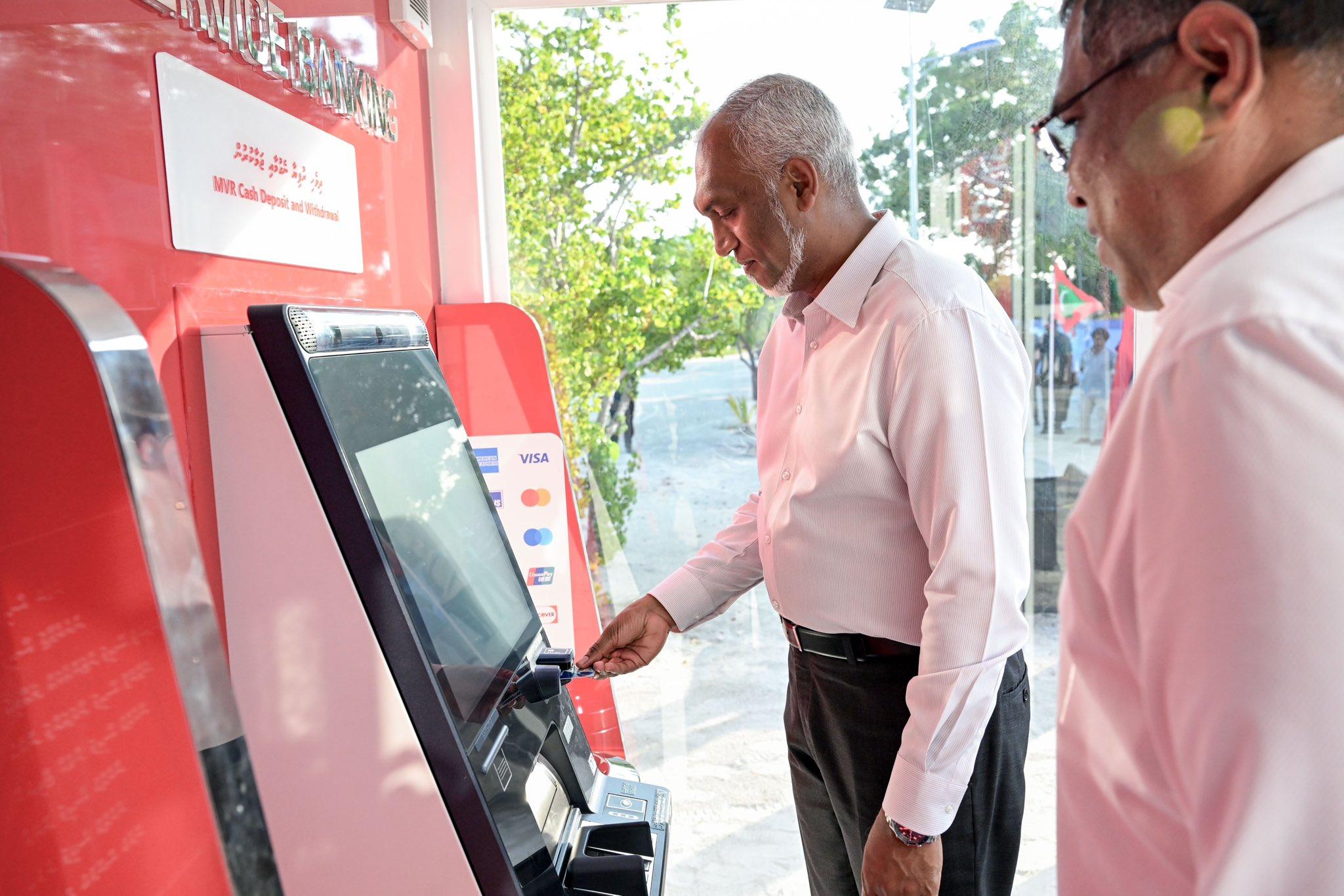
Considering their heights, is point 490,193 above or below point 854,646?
above

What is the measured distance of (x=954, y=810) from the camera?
1.38 meters

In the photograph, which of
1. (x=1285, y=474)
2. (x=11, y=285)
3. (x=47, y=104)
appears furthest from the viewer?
(x=47, y=104)

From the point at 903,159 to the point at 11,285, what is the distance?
2.75 m

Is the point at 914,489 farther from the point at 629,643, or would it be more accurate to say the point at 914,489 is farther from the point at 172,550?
the point at 172,550

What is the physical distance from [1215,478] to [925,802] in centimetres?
92

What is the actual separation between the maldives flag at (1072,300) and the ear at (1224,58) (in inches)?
100

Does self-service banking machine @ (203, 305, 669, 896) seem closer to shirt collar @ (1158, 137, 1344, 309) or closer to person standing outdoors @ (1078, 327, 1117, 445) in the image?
shirt collar @ (1158, 137, 1344, 309)

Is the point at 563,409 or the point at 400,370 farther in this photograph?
the point at 563,409

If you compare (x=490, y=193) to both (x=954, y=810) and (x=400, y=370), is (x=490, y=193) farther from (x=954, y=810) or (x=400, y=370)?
(x=954, y=810)

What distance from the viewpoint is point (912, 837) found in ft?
4.58

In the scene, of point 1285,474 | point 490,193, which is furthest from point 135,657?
point 490,193

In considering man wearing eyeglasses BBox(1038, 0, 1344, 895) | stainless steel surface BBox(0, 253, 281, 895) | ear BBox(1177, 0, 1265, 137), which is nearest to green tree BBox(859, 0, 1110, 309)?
man wearing eyeglasses BBox(1038, 0, 1344, 895)

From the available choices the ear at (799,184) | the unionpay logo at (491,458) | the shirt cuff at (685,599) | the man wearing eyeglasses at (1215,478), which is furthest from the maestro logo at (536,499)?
the man wearing eyeglasses at (1215,478)

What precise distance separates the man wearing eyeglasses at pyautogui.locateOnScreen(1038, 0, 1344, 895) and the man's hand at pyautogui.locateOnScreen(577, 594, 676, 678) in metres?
1.11
